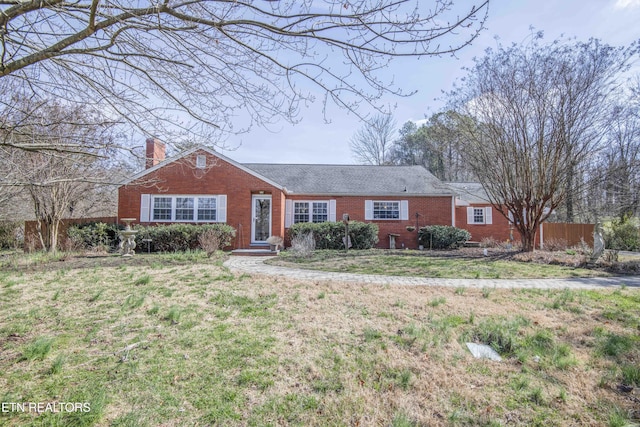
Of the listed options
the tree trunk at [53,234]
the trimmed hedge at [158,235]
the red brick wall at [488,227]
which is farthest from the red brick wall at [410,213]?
the tree trunk at [53,234]

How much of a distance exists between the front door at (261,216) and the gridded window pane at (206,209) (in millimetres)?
1859

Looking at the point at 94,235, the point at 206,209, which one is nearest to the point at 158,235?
the point at 206,209

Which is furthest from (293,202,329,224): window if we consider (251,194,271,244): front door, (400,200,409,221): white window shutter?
(400,200,409,221): white window shutter

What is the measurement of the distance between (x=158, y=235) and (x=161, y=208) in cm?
211

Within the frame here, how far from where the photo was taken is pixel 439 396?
114 inches

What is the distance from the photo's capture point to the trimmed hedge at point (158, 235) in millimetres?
13297

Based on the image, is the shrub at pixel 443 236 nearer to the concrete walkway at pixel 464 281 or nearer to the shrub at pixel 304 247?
the shrub at pixel 304 247

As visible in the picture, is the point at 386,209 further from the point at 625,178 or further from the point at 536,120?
the point at 625,178

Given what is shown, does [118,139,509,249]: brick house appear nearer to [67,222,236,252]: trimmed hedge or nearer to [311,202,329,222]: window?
[311,202,329,222]: window

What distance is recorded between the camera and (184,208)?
15.1 metres

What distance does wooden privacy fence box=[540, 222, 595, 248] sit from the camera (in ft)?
64.4

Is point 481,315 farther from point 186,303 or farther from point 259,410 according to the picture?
point 186,303

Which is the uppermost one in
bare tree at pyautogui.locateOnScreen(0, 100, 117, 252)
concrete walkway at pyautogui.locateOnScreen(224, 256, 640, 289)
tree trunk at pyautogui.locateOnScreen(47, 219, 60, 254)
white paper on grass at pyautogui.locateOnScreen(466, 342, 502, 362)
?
bare tree at pyautogui.locateOnScreen(0, 100, 117, 252)

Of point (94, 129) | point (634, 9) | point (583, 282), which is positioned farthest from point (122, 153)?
point (583, 282)
